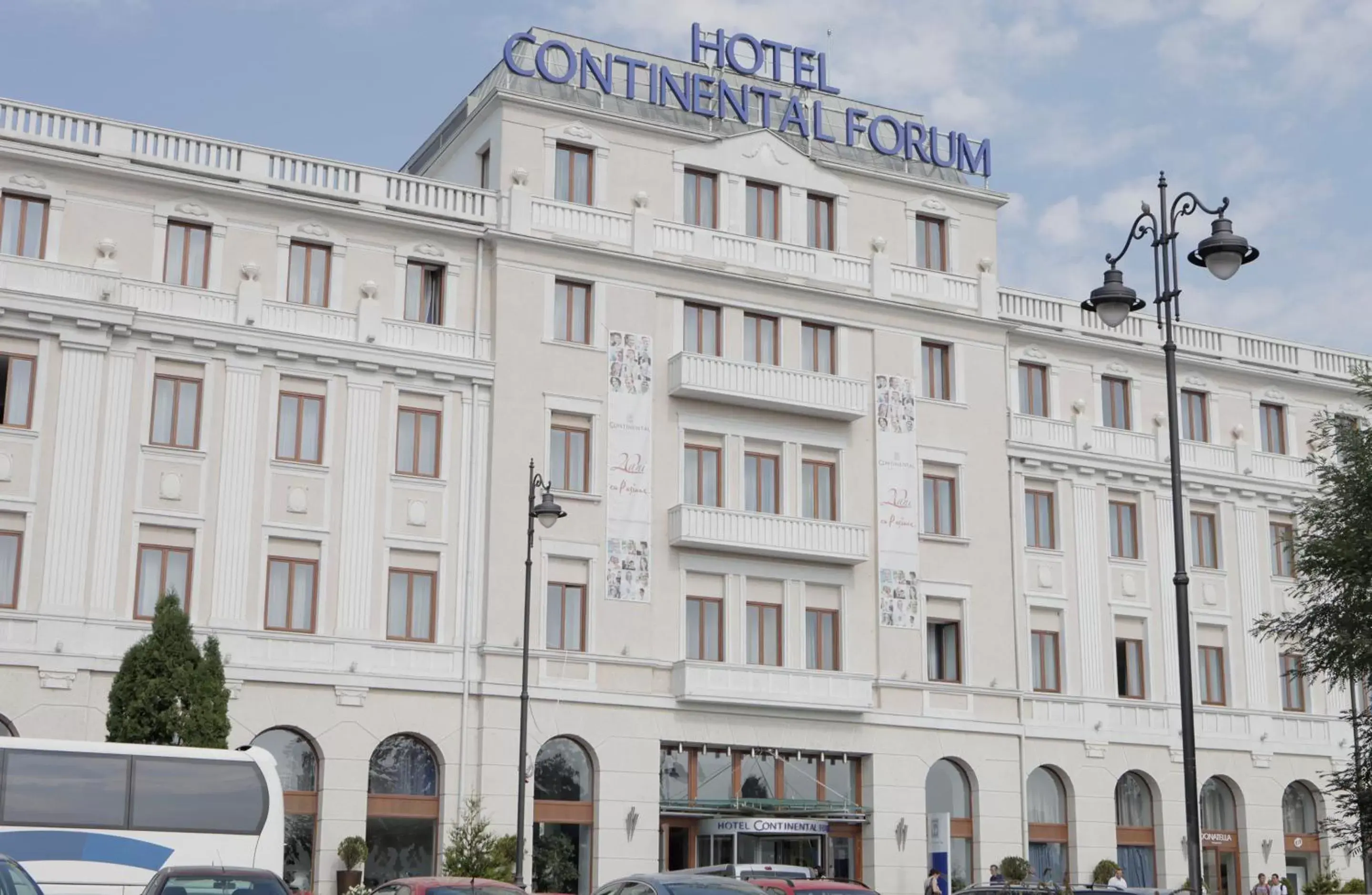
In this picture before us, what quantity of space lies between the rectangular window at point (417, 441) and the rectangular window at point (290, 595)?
346 cm

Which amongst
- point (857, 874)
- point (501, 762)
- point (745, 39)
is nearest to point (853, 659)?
point (857, 874)

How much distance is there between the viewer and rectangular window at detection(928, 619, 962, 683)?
46750 millimetres

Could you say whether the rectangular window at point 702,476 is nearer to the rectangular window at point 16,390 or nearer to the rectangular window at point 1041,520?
the rectangular window at point 1041,520

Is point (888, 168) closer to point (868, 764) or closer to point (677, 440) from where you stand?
point (677, 440)

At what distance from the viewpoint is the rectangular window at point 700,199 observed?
4622 centimetres

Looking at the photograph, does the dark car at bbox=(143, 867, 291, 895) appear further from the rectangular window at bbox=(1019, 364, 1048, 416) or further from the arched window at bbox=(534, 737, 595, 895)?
the rectangular window at bbox=(1019, 364, 1048, 416)

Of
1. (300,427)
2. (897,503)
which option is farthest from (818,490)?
(300,427)

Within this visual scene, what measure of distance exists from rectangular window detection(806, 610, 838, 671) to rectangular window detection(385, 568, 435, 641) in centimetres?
1014

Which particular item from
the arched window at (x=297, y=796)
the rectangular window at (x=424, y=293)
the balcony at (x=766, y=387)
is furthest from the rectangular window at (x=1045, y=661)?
the arched window at (x=297, y=796)

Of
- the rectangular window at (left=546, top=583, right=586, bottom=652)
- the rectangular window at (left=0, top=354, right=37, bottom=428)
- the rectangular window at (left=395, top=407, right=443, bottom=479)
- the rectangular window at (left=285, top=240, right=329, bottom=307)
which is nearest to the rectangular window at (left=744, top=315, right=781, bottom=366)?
the rectangular window at (left=546, top=583, right=586, bottom=652)

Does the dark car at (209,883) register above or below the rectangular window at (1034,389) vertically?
below

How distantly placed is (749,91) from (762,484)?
457 inches

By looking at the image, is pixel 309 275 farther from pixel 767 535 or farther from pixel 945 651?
pixel 945 651

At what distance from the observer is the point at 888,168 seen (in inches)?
1956
